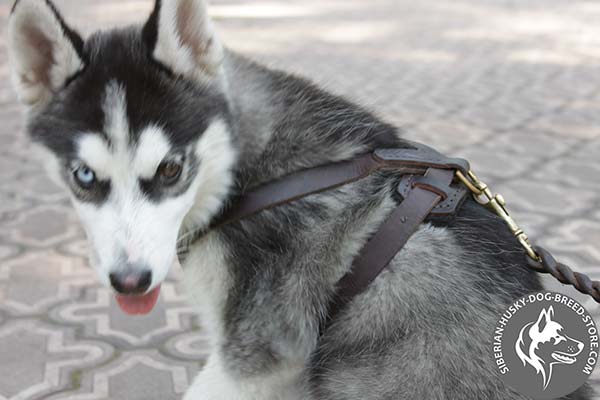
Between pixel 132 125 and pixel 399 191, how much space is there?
1.02 m

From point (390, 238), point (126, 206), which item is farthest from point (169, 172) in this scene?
point (390, 238)

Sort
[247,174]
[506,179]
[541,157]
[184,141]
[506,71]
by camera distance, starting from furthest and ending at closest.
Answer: [506,71] < [541,157] < [506,179] < [247,174] < [184,141]

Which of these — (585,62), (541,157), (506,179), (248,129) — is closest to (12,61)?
(248,129)

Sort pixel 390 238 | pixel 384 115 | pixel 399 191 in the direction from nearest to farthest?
pixel 390 238
pixel 399 191
pixel 384 115

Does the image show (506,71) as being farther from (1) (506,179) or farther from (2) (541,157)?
(1) (506,179)

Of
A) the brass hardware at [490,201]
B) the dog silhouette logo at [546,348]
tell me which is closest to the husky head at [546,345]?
the dog silhouette logo at [546,348]

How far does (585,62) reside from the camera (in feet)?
36.2

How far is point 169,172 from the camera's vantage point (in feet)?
8.48

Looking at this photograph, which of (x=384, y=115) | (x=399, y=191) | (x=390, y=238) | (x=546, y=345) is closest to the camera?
(x=546, y=345)

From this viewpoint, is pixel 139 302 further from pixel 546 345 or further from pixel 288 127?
pixel 546 345

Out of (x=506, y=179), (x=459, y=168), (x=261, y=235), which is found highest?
(x=459, y=168)

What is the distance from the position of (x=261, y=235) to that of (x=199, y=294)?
A: 0.39 meters

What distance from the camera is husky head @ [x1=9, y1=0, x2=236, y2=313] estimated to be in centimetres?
248

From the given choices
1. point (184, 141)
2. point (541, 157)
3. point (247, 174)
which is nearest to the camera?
point (184, 141)
